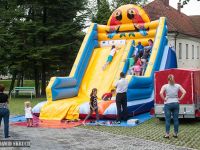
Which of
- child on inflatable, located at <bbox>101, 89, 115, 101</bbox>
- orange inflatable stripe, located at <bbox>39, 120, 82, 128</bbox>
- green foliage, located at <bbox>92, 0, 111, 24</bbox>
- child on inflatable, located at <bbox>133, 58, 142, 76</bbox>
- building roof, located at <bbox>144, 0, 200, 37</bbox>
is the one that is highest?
building roof, located at <bbox>144, 0, 200, 37</bbox>

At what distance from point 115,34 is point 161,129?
8.28m

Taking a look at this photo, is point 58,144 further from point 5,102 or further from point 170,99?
point 170,99

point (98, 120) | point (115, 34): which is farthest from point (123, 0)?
point (98, 120)

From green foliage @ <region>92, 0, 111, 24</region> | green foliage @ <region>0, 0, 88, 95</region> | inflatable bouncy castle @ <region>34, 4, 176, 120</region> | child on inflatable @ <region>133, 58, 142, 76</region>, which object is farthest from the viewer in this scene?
green foliage @ <region>92, 0, 111, 24</region>

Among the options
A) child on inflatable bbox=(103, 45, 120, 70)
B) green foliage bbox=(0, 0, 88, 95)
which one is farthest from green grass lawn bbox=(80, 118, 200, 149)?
green foliage bbox=(0, 0, 88, 95)

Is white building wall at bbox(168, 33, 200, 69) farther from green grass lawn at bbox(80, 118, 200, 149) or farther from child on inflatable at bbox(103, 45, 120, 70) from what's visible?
green grass lawn at bbox(80, 118, 200, 149)

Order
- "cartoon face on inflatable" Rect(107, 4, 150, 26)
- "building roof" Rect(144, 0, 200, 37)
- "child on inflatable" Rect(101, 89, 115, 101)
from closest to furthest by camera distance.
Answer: "child on inflatable" Rect(101, 89, 115, 101) → "cartoon face on inflatable" Rect(107, 4, 150, 26) → "building roof" Rect(144, 0, 200, 37)

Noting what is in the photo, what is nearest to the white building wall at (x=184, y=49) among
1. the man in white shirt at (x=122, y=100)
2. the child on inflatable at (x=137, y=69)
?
the child on inflatable at (x=137, y=69)

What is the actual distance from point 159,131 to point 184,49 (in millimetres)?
36478

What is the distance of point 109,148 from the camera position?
9.52 meters

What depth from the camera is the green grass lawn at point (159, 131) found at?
10.4m

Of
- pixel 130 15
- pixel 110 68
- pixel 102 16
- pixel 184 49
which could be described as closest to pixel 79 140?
pixel 110 68

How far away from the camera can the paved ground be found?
379 inches

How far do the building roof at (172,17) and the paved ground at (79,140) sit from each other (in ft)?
109
